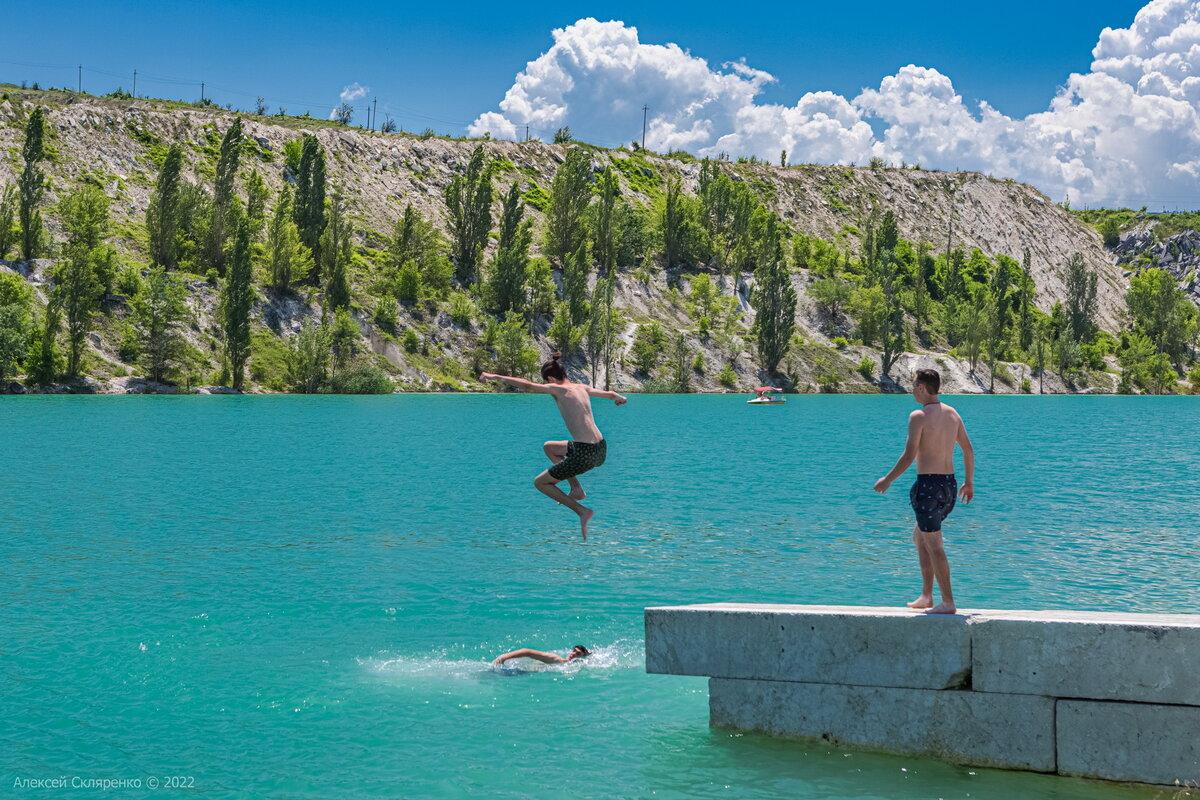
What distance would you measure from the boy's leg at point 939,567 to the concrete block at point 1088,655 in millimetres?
507

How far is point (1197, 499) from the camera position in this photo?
1502 inches

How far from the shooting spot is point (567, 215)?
157750 millimetres

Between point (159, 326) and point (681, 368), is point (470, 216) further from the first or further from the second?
point (159, 326)

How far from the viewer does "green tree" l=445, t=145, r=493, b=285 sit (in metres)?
148

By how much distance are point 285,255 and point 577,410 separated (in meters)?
118

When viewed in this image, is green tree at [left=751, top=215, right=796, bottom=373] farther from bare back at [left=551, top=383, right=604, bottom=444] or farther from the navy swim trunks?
the navy swim trunks

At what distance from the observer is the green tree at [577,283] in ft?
470

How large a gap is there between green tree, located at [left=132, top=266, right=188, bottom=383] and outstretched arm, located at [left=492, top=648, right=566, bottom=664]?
330 feet

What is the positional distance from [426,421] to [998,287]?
13879 cm

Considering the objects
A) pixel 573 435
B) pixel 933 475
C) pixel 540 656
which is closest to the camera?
pixel 933 475

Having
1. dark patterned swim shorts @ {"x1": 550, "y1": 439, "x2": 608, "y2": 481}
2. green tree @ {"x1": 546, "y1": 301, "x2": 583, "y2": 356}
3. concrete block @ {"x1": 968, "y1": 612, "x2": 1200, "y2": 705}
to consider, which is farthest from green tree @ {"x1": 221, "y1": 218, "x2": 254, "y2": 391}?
concrete block @ {"x1": 968, "y1": 612, "x2": 1200, "y2": 705}

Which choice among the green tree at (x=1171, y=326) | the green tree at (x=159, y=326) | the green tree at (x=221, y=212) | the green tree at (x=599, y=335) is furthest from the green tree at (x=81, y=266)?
the green tree at (x=1171, y=326)

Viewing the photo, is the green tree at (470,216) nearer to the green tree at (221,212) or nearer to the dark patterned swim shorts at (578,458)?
the green tree at (221,212)

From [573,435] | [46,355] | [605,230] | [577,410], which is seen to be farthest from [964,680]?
[605,230]
